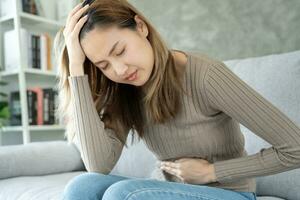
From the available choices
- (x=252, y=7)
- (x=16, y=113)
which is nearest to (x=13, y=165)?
(x=16, y=113)

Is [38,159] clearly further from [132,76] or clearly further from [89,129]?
[132,76]

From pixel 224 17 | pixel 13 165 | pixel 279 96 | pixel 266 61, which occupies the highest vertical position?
pixel 224 17

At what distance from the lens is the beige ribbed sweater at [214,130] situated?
0.83m

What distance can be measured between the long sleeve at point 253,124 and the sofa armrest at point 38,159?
96 centimetres

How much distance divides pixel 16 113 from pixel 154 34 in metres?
1.61

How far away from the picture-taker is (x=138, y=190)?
0.75 m

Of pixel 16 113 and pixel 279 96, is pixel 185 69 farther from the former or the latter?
pixel 16 113

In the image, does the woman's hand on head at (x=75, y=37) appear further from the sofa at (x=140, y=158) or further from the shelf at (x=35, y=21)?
the shelf at (x=35, y=21)

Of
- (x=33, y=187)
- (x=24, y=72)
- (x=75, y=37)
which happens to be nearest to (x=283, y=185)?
(x=75, y=37)

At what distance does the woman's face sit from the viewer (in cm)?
90

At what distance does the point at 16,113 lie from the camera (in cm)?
232

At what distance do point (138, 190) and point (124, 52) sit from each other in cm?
33

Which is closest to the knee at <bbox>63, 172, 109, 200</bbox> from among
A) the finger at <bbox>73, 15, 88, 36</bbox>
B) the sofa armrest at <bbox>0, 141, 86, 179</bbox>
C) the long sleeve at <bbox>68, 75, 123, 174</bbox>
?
the long sleeve at <bbox>68, 75, 123, 174</bbox>

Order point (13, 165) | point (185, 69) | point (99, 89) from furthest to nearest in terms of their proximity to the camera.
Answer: point (13, 165)
point (99, 89)
point (185, 69)
